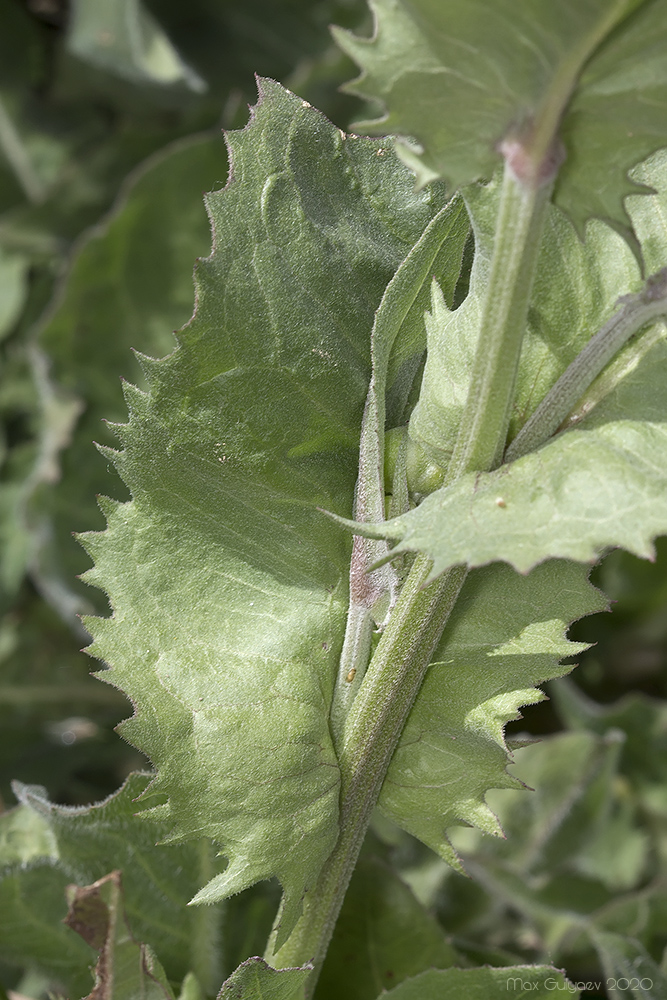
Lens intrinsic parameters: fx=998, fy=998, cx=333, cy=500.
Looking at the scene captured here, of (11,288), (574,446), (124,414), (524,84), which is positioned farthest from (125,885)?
(11,288)

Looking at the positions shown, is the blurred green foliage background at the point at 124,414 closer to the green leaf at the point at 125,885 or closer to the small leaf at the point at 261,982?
the green leaf at the point at 125,885

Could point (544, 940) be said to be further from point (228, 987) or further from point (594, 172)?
point (594, 172)

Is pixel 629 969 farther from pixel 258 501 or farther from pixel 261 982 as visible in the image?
pixel 258 501

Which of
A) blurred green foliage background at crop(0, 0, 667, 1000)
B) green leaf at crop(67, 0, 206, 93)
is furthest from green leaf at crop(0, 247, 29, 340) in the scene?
green leaf at crop(67, 0, 206, 93)

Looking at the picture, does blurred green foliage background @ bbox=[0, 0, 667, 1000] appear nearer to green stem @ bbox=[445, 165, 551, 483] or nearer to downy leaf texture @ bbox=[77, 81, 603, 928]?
downy leaf texture @ bbox=[77, 81, 603, 928]

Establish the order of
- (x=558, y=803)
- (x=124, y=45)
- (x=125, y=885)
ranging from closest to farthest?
(x=125, y=885)
(x=558, y=803)
(x=124, y=45)
